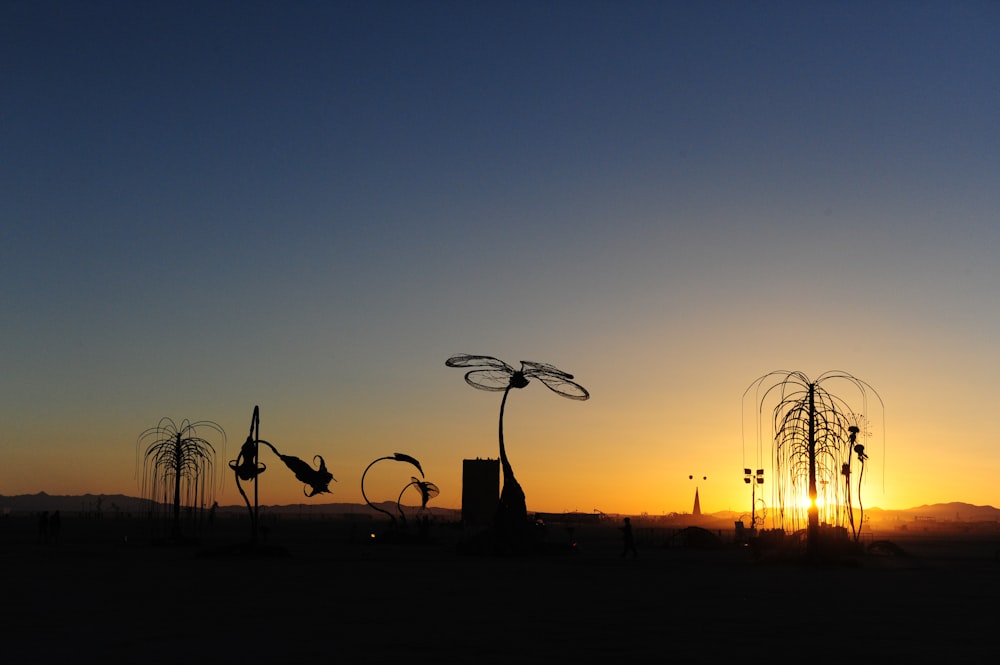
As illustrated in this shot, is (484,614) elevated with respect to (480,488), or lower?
lower

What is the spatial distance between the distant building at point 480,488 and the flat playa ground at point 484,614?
125ft

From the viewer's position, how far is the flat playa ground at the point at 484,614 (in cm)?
1467

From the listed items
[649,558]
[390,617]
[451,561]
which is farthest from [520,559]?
[390,617]

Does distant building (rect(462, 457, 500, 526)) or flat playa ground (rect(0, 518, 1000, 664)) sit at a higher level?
distant building (rect(462, 457, 500, 526))

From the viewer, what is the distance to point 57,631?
16.5m

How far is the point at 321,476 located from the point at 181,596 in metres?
21.7

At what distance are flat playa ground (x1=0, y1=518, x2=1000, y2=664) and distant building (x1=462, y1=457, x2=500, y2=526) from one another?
3813 centimetres

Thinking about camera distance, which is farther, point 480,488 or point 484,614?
point 480,488

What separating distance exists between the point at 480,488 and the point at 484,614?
176 ft

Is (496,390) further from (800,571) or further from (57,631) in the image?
(57,631)

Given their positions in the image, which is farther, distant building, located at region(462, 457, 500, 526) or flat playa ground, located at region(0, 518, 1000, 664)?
distant building, located at region(462, 457, 500, 526)

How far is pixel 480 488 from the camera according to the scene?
72.8 metres

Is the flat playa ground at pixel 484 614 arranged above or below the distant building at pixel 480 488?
below

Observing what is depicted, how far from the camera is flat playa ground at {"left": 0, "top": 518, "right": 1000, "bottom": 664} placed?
14672 mm
